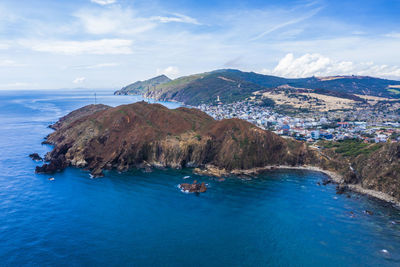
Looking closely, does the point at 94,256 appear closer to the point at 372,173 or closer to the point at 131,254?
the point at 131,254

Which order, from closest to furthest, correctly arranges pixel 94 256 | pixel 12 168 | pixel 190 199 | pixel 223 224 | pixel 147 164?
pixel 94 256 → pixel 223 224 → pixel 190 199 → pixel 12 168 → pixel 147 164

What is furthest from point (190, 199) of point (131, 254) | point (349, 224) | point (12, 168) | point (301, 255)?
point (12, 168)

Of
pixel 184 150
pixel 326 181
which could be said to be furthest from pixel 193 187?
pixel 326 181

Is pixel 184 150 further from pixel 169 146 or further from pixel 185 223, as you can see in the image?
pixel 185 223

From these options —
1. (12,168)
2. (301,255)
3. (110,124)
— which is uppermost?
(110,124)

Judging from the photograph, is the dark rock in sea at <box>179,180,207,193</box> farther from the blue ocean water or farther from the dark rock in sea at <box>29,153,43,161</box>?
the dark rock in sea at <box>29,153,43,161</box>

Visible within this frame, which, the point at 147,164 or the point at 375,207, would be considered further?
the point at 147,164
